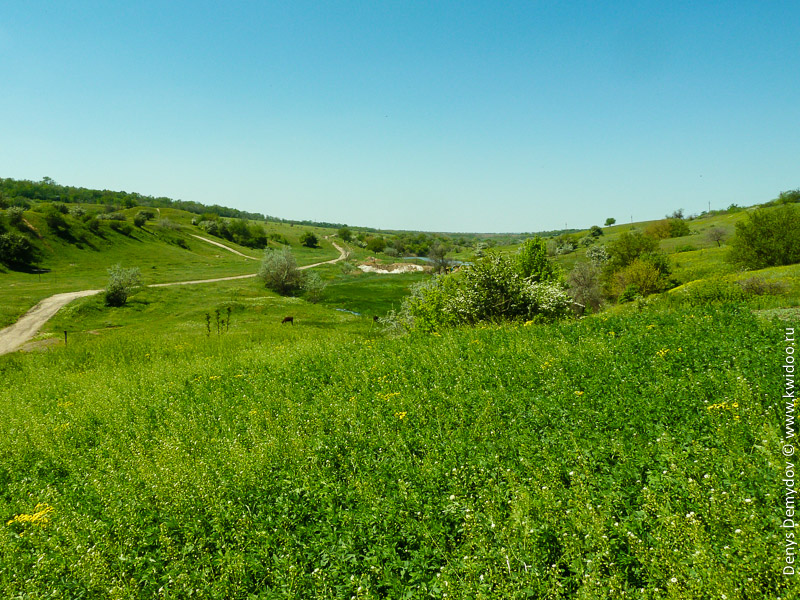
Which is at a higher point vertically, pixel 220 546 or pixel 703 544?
pixel 703 544

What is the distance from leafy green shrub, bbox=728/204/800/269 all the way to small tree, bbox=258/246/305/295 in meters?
60.4

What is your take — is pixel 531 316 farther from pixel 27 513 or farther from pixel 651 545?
pixel 27 513

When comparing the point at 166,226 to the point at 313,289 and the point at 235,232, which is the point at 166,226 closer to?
the point at 235,232

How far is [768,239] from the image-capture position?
137 ft

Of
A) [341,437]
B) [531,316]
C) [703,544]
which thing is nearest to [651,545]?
[703,544]

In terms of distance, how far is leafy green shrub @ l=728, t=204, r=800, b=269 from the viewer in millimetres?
40356

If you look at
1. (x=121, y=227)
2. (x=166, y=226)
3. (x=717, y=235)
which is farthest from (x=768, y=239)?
(x=166, y=226)

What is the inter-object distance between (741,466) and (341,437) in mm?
6016

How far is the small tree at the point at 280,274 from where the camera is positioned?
68.9 m

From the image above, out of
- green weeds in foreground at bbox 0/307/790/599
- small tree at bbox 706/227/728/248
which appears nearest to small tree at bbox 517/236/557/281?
green weeds in foreground at bbox 0/307/790/599

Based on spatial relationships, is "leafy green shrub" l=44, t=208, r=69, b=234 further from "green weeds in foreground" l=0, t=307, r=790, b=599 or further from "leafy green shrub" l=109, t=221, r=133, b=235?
"green weeds in foreground" l=0, t=307, r=790, b=599

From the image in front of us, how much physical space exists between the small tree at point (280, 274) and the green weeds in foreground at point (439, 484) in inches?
2323

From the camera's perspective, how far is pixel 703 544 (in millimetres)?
4031

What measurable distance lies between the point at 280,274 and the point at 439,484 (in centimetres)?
6689
